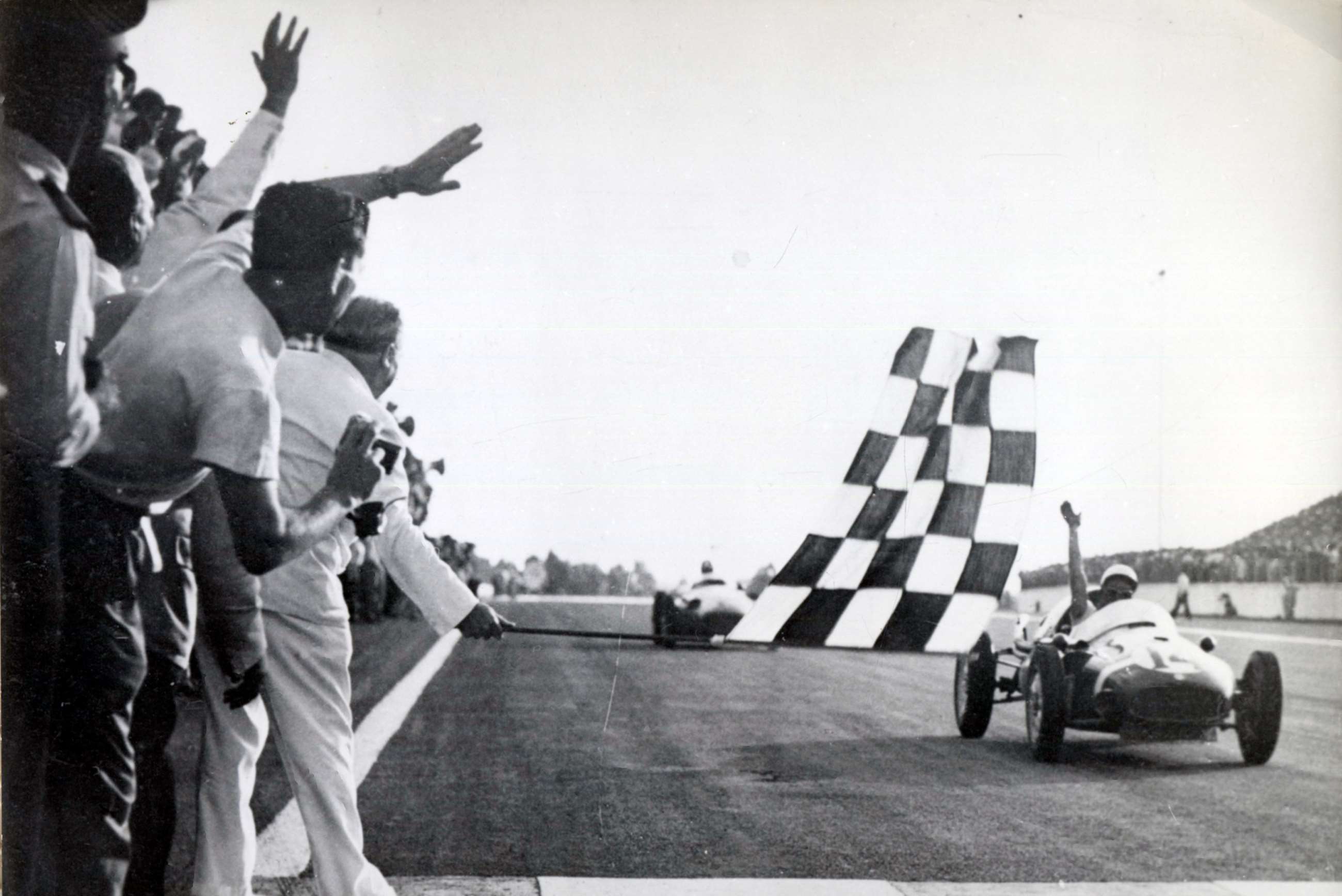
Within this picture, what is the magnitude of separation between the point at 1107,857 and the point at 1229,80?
229cm

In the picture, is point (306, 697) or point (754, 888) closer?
point (306, 697)

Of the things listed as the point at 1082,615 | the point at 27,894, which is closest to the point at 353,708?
the point at 27,894

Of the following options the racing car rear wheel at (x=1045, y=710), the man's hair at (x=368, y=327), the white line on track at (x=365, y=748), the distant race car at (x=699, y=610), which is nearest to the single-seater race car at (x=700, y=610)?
the distant race car at (x=699, y=610)

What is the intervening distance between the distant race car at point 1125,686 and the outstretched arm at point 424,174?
200cm

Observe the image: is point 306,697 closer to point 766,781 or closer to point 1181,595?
point 766,781

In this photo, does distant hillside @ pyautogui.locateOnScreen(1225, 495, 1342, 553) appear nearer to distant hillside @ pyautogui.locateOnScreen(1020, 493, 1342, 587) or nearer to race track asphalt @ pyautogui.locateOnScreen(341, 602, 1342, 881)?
distant hillside @ pyautogui.locateOnScreen(1020, 493, 1342, 587)

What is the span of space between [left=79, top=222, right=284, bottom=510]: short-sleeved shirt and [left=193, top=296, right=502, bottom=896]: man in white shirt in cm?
9

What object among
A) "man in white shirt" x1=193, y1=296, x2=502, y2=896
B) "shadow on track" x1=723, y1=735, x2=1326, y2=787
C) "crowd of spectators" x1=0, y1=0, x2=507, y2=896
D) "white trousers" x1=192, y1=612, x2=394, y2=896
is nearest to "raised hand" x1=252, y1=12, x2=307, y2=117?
"crowd of spectators" x1=0, y1=0, x2=507, y2=896

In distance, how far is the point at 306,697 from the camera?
10.1ft

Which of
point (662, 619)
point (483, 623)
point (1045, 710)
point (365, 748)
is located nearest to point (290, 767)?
point (365, 748)

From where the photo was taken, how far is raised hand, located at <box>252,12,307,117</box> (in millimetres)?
3289

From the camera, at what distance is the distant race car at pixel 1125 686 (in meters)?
3.61

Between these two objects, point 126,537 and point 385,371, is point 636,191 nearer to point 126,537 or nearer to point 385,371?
point 385,371

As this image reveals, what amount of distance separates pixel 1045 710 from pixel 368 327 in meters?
2.24
